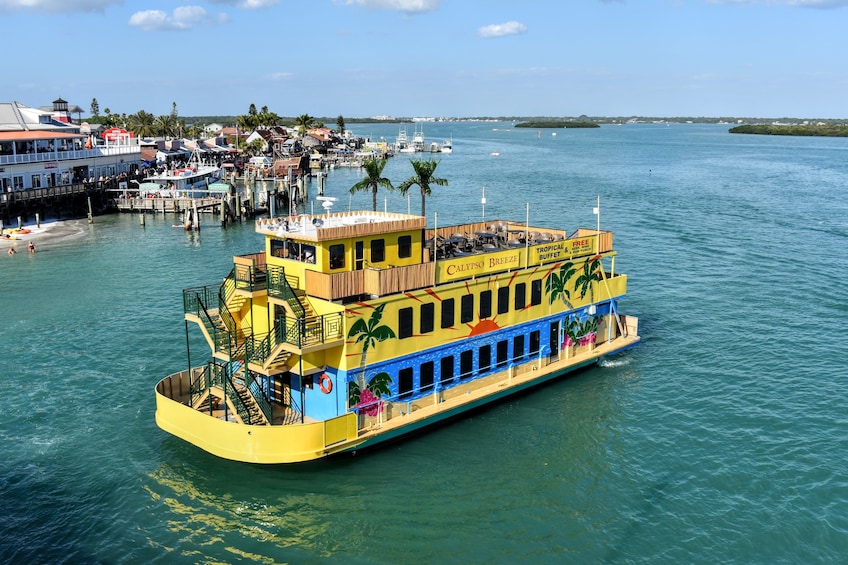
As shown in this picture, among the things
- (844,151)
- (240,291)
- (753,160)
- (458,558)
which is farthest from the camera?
(844,151)

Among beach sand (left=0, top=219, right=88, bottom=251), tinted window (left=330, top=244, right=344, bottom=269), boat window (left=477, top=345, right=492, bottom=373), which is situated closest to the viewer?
tinted window (left=330, top=244, right=344, bottom=269)

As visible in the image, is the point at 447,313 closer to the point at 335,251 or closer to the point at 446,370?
the point at 446,370

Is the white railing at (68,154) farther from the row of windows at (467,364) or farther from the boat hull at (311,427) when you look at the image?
the row of windows at (467,364)

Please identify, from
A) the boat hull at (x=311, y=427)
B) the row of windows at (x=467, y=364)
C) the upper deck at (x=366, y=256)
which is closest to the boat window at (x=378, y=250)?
the upper deck at (x=366, y=256)

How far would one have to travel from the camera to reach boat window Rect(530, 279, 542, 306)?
31.6 meters

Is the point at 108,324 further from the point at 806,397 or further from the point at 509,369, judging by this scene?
the point at 806,397

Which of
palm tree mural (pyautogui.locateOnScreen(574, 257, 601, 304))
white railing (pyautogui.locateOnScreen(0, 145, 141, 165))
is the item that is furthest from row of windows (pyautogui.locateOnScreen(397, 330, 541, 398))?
white railing (pyautogui.locateOnScreen(0, 145, 141, 165))

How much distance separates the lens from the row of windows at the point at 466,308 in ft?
88.6

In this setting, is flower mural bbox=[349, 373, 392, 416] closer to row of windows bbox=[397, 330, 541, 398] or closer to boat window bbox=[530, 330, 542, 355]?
row of windows bbox=[397, 330, 541, 398]

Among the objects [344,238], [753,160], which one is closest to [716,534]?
[344,238]

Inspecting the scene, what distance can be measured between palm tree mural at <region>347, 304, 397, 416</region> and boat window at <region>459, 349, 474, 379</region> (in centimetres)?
371

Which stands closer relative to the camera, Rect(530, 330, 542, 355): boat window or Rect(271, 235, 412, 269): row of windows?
Rect(271, 235, 412, 269): row of windows

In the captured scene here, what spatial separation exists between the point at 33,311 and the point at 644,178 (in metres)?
103

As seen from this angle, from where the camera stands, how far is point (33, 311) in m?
45.4
